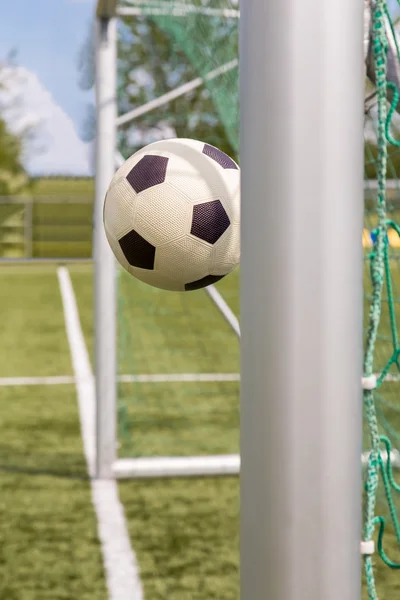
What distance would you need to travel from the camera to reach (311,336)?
126 cm

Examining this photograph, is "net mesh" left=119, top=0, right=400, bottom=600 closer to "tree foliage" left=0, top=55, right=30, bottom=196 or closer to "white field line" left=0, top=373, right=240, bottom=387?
"white field line" left=0, top=373, right=240, bottom=387

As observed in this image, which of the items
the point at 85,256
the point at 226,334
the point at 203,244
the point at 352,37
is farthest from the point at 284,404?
the point at 85,256

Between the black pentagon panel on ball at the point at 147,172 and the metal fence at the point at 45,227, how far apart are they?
22.1 m

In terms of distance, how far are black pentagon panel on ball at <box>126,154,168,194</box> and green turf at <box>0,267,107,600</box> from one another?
1.64 m

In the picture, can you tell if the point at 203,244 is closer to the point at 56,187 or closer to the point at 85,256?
the point at 85,256

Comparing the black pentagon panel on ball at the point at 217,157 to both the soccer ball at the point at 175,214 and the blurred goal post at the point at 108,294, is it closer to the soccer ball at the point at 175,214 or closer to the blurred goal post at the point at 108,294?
the soccer ball at the point at 175,214

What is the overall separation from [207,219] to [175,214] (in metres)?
0.09

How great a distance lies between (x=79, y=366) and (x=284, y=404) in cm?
702

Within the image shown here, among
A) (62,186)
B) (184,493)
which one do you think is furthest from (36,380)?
(62,186)

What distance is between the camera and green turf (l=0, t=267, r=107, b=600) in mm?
3268

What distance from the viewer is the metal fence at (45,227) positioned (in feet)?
81.3

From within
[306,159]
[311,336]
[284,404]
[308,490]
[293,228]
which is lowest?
[308,490]

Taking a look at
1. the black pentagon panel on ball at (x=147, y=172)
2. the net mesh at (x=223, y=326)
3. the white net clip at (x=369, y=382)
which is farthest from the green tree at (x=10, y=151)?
the white net clip at (x=369, y=382)

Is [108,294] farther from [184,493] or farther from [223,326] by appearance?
[223,326]
